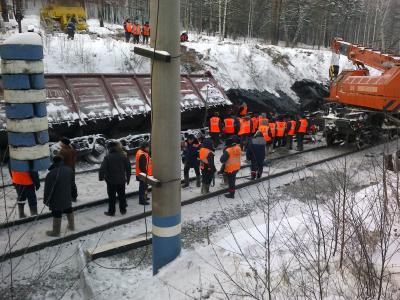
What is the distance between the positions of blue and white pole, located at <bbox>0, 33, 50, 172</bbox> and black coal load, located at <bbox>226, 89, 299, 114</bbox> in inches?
436

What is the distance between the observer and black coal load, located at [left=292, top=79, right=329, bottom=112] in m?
20.7

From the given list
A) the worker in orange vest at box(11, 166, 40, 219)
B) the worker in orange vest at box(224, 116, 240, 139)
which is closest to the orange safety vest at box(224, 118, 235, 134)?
the worker in orange vest at box(224, 116, 240, 139)

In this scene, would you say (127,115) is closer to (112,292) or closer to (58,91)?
(58,91)

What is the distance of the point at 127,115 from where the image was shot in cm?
1224

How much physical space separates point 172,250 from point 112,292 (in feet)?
3.06

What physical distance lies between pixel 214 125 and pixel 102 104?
376 cm

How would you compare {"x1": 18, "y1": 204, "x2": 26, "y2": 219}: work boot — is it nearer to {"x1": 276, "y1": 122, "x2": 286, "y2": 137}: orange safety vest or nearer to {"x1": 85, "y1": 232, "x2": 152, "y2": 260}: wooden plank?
{"x1": 85, "y1": 232, "x2": 152, "y2": 260}: wooden plank

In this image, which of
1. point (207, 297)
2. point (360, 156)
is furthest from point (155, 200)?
point (360, 156)

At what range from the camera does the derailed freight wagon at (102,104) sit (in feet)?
36.7

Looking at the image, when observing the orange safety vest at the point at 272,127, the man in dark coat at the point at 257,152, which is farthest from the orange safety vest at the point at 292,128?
the man in dark coat at the point at 257,152

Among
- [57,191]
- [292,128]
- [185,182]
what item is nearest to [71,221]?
[57,191]

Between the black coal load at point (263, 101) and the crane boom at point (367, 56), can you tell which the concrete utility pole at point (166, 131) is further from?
the black coal load at point (263, 101)

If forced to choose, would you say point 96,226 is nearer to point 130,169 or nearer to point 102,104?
point 130,169

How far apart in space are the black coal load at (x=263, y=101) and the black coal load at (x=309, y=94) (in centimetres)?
114
